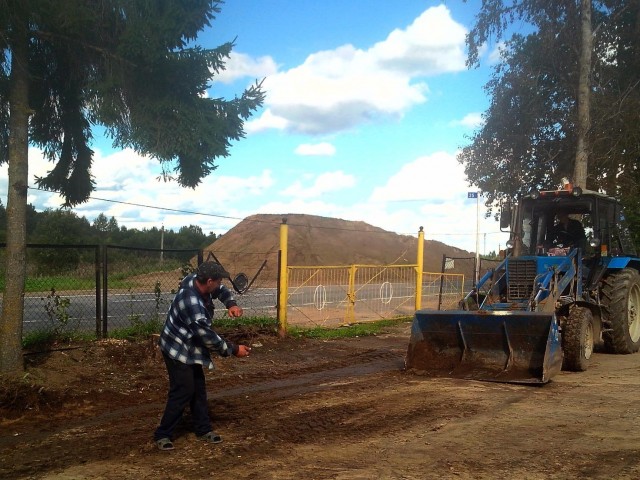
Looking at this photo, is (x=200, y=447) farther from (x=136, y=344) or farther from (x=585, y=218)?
Result: (x=585, y=218)

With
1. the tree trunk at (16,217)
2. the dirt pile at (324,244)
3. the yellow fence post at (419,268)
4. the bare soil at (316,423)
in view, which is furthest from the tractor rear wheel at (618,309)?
the dirt pile at (324,244)

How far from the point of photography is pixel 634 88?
19844 millimetres

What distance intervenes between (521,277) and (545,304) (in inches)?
46.4

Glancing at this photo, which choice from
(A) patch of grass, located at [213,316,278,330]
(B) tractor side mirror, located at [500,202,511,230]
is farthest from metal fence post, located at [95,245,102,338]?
(B) tractor side mirror, located at [500,202,511,230]

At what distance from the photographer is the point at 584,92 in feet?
62.1

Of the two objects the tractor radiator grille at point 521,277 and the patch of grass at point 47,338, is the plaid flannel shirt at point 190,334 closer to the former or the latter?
the patch of grass at point 47,338

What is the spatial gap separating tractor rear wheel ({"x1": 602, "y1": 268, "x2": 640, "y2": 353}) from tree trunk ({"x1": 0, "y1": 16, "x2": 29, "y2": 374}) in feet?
29.9

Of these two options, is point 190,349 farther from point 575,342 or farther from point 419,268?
point 419,268

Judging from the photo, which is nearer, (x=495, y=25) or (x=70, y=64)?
(x=70, y=64)

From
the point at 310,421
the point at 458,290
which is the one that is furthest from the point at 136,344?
the point at 458,290

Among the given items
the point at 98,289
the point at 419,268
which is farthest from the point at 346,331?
the point at 98,289

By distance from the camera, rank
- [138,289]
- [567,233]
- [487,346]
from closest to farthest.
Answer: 1. [487,346]
2. [567,233]
3. [138,289]

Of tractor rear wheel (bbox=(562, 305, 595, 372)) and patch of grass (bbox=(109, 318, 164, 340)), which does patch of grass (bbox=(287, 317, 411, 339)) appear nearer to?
patch of grass (bbox=(109, 318, 164, 340))

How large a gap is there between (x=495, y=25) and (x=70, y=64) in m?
16.1
